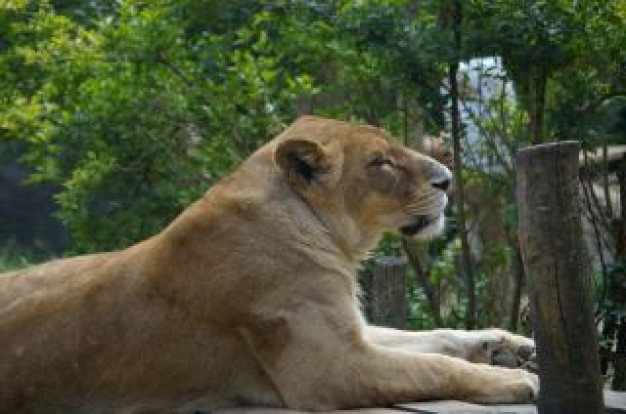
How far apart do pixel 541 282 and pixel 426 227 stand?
994mm

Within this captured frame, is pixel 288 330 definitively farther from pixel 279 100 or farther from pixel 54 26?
pixel 54 26

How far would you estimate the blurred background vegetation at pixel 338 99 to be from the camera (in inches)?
280

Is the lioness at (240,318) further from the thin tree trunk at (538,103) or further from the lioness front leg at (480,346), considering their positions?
the thin tree trunk at (538,103)

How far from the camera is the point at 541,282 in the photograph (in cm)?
435

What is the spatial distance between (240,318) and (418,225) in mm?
858

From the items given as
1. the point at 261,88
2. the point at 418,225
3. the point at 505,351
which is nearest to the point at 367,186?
the point at 418,225

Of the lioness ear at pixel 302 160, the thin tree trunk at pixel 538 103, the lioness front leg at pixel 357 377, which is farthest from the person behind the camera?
the thin tree trunk at pixel 538 103

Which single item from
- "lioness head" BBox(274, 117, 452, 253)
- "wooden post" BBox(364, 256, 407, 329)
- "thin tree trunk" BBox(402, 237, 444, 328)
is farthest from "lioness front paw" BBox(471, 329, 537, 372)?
"thin tree trunk" BBox(402, 237, 444, 328)

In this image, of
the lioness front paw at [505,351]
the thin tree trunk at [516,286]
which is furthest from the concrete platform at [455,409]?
the thin tree trunk at [516,286]

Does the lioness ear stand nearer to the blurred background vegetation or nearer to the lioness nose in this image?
the lioness nose

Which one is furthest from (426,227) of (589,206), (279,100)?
(279,100)

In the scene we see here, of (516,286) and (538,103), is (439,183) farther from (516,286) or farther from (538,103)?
(516,286)

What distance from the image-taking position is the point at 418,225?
5.28 meters

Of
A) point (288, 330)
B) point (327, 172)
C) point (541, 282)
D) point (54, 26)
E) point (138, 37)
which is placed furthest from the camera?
point (54, 26)
